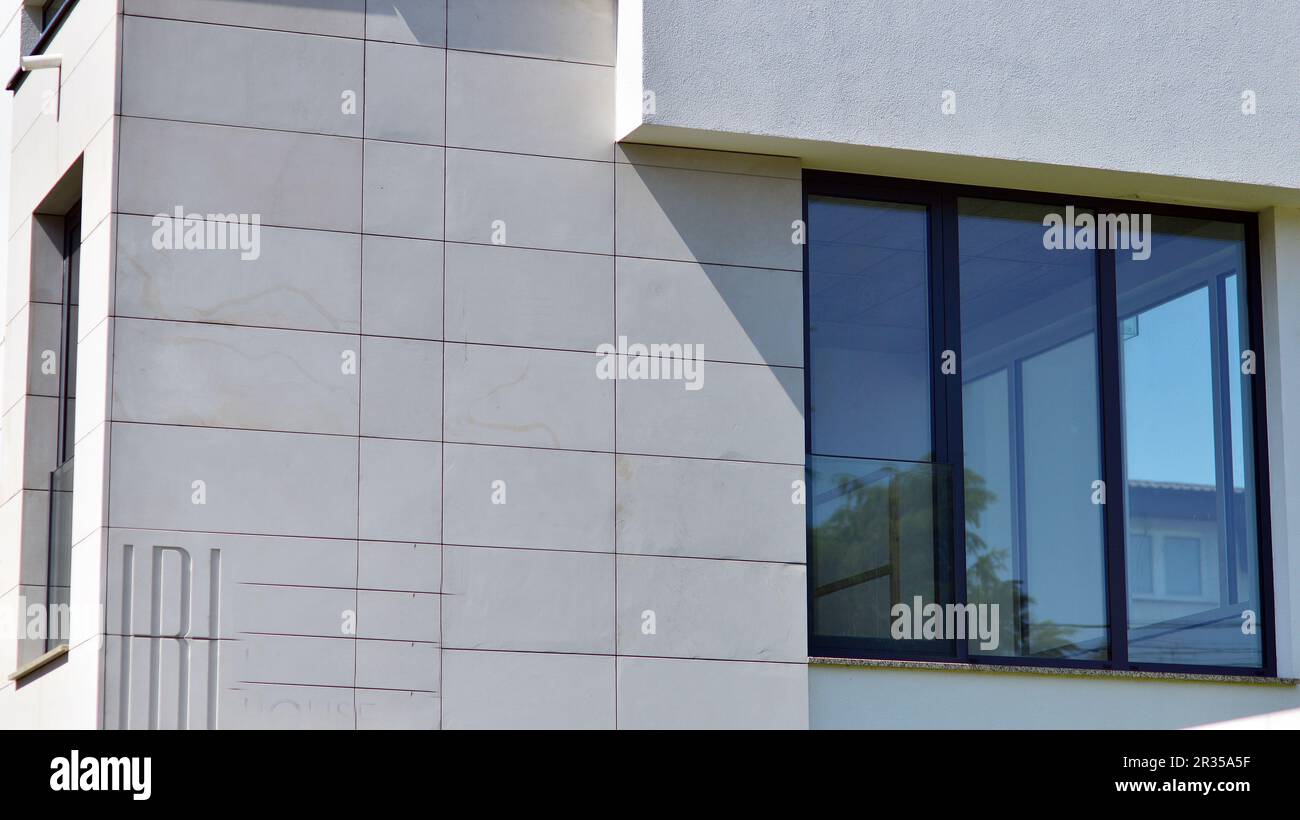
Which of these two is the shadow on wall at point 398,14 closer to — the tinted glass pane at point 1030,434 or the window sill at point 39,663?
the tinted glass pane at point 1030,434

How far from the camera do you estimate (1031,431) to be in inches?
436

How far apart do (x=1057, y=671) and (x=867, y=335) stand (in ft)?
7.56

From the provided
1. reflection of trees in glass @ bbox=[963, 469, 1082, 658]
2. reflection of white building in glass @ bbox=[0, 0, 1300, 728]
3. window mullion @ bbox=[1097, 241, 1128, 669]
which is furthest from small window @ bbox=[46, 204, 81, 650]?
window mullion @ bbox=[1097, 241, 1128, 669]

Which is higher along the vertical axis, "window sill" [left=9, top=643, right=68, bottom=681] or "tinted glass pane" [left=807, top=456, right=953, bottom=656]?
A: "tinted glass pane" [left=807, top=456, right=953, bottom=656]

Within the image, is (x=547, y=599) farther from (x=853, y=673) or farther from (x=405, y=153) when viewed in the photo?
(x=405, y=153)

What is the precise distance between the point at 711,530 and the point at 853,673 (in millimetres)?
1181

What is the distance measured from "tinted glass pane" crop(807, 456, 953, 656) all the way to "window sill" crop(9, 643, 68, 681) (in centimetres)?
424

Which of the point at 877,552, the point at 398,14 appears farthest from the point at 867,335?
the point at 398,14

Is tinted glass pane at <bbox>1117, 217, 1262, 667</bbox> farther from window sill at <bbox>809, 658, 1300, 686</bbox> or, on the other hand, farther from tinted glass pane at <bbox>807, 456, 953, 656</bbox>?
tinted glass pane at <bbox>807, 456, 953, 656</bbox>

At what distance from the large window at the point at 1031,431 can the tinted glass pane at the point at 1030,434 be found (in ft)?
0.04

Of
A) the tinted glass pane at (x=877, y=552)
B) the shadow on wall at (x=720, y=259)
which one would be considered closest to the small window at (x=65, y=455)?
the shadow on wall at (x=720, y=259)

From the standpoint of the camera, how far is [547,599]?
9.80 metres

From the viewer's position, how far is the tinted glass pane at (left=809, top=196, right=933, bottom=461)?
35.2 feet
